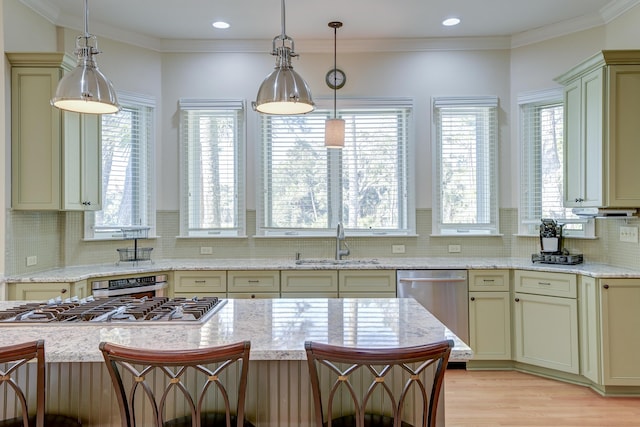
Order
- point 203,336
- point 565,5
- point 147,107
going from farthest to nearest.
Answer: point 147,107, point 565,5, point 203,336

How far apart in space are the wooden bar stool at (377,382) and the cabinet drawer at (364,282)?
201 cm

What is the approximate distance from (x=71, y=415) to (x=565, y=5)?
4473 mm

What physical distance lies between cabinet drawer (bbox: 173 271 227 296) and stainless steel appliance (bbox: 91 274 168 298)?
112 mm

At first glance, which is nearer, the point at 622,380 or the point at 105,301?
the point at 105,301

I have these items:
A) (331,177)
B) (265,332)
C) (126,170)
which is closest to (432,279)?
(331,177)

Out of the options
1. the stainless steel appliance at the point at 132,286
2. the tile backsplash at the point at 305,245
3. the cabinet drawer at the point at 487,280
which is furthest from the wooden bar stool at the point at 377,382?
the tile backsplash at the point at 305,245

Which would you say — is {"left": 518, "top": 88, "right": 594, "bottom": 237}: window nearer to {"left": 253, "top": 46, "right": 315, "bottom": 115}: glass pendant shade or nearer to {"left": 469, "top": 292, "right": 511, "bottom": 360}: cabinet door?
{"left": 469, "top": 292, "right": 511, "bottom": 360}: cabinet door

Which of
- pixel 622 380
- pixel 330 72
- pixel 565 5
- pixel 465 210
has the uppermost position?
pixel 565 5

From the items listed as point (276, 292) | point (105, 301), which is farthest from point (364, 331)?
point (276, 292)

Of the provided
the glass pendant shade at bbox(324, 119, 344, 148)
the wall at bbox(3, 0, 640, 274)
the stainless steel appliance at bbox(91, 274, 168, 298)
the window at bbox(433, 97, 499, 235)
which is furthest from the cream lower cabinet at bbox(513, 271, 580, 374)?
the stainless steel appliance at bbox(91, 274, 168, 298)

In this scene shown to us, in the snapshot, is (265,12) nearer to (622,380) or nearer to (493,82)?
(493,82)

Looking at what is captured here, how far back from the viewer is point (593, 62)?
3252mm

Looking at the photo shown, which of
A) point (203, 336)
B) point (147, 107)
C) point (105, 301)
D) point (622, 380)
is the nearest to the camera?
point (203, 336)

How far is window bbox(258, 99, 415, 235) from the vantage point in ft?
14.2
